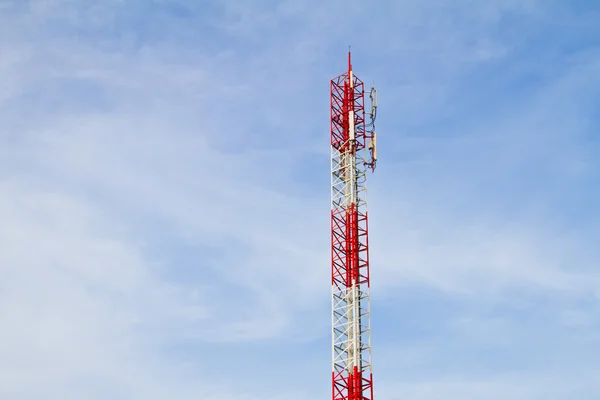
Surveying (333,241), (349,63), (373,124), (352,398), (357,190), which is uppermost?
(349,63)

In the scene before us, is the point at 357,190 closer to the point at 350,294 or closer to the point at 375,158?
the point at 375,158

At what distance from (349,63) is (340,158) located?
1319 centimetres

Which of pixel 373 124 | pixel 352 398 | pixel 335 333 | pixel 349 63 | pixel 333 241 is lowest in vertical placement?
pixel 352 398

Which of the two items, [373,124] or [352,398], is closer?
[352,398]

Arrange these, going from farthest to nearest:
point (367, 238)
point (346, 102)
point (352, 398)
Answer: point (346, 102) < point (367, 238) < point (352, 398)

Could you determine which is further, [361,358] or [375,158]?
[375,158]

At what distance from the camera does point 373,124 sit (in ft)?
351

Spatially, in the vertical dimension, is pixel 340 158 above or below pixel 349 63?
below

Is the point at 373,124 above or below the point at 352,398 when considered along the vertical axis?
above

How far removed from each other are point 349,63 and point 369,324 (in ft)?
115

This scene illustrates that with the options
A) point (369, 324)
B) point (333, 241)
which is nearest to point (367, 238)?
point (333, 241)

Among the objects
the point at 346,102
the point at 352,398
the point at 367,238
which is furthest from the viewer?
the point at 346,102

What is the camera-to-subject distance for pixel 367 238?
101 meters

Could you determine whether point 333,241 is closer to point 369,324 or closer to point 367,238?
point 367,238
